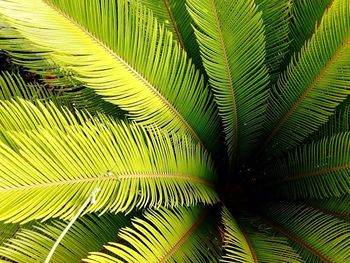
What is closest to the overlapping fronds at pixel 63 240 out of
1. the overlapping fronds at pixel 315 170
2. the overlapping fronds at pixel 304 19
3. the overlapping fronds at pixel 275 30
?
the overlapping fronds at pixel 315 170


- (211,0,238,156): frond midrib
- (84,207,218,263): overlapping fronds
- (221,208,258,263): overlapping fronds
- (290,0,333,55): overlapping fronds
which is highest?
(290,0,333,55): overlapping fronds

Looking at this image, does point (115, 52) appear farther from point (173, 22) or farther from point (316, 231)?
point (316, 231)

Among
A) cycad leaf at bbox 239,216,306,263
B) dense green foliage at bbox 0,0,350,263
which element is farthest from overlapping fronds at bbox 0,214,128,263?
cycad leaf at bbox 239,216,306,263

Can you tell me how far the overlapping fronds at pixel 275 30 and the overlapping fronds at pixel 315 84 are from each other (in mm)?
66

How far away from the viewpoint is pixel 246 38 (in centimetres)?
144

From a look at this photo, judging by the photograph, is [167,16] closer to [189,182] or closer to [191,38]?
[191,38]

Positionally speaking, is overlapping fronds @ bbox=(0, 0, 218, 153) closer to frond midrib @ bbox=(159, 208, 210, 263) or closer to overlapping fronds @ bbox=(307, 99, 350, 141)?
frond midrib @ bbox=(159, 208, 210, 263)

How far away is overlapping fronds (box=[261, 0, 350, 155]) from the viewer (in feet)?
4.51

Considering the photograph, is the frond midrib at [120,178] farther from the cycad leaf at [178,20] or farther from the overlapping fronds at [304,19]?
the overlapping fronds at [304,19]

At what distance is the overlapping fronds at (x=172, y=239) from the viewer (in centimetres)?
116

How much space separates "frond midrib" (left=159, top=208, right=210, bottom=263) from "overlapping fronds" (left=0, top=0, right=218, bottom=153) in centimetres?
30

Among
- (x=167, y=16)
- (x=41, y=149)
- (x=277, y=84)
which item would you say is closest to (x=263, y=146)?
(x=277, y=84)

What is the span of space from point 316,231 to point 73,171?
0.84 m

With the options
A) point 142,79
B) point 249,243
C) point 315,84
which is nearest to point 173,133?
point 142,79
